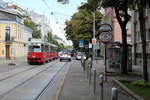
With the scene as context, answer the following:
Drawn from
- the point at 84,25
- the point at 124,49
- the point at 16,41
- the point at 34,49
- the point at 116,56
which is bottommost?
the point at 116,56

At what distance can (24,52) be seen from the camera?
8556 centimetres

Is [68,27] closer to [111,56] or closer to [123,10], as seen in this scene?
[111,56]

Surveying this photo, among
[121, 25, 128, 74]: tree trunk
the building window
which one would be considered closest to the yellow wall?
the building window

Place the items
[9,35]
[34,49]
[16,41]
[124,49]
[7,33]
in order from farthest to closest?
[16,41]
[9,35]
[7,33]
[34,49]
[124,49]

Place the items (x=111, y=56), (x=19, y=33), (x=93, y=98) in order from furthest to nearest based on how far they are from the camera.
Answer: (x=19, y=33) < (x=111, y=56) < (x=93, y=98)

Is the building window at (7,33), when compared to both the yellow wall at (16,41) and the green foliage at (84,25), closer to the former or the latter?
the yellow wall at (16,41)

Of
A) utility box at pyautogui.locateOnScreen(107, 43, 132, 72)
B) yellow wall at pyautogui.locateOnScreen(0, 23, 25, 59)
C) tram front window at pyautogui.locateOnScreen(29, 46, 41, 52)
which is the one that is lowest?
utility box at pyautogui.locateOnScreen(107, 43, 132, 72)

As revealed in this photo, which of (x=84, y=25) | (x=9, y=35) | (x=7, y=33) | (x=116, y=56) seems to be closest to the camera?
(x=116, y=56)

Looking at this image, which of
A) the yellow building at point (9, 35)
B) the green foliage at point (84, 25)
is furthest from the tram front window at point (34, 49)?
the yellow building at point (9, 35)

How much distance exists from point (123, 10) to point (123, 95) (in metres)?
12.6

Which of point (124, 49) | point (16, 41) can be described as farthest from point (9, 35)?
point (124, 49)

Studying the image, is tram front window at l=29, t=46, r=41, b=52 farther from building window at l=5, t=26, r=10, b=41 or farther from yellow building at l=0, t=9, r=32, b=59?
building window at l=5, t=26, r=10, b=41

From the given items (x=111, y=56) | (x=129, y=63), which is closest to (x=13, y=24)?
(x=111, y=56)

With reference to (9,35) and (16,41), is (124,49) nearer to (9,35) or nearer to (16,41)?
(9,35)
